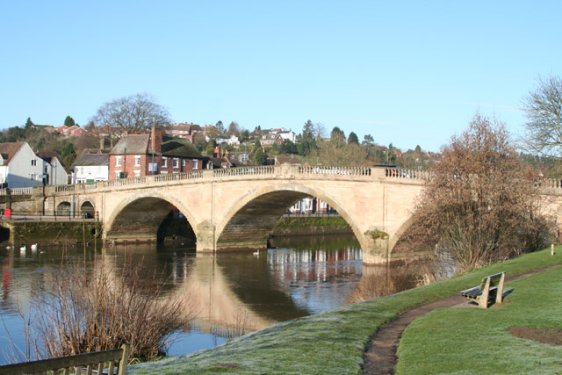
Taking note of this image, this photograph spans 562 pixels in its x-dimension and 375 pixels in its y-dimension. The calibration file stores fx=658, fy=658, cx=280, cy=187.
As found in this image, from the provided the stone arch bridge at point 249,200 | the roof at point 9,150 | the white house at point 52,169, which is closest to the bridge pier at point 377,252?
the stone arch bridge at point 249,200

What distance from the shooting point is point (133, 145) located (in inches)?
3155

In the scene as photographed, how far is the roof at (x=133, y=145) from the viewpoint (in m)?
79.0

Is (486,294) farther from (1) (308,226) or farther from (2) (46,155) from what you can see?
(2) (46,155)

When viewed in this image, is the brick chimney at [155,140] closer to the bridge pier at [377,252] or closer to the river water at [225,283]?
the river water at [225,283]

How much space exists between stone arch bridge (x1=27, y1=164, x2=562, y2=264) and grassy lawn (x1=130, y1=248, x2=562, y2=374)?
2005 centimetres

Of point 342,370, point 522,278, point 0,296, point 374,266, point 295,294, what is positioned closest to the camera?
point 342,370

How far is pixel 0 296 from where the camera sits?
31.2m

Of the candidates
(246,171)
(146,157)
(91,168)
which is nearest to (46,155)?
(91,168)

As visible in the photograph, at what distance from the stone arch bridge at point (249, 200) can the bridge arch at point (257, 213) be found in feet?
0.25

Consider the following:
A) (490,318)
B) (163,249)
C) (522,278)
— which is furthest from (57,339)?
(163,249)

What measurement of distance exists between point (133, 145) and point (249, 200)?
32403 millimetres

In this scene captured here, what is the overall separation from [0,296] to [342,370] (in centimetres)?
2445

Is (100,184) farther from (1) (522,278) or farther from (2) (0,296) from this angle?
(1) (522,278)

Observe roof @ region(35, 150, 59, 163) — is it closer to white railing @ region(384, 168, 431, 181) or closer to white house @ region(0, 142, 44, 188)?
white house @ region(0, 142, 44, 188)
